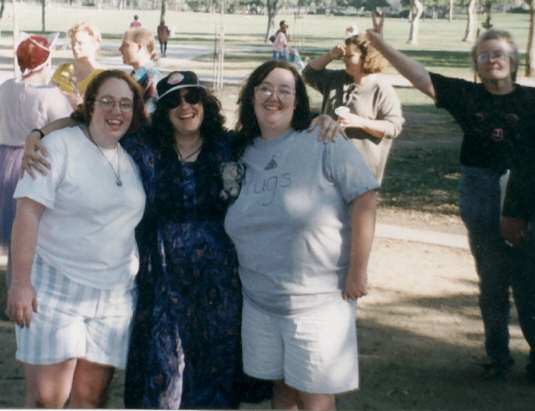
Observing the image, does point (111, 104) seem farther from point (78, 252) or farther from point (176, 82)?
point (78, 252)

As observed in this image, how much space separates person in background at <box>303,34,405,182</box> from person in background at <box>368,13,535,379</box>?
871mm

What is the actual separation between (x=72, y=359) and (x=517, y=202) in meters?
2.30

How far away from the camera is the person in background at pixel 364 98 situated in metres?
4.65

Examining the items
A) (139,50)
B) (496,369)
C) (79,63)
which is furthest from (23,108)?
(496,369)

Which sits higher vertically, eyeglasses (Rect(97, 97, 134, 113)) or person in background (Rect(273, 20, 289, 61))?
person in background (Rect(273, 20, 289, 61))

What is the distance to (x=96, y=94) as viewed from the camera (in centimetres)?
292

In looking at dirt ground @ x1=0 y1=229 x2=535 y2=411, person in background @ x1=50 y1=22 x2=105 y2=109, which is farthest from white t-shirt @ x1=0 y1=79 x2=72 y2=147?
dirt ground @ x1=0 y1=229 x2=535 y2=411

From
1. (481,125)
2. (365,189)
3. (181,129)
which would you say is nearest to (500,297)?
(481,125)

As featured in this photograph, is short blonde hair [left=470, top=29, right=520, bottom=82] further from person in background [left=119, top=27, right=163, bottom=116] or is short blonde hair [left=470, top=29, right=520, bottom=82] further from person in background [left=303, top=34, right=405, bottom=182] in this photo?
person in background [left=119, top=27, right=163, bottom=116]

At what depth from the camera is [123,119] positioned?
2912mm

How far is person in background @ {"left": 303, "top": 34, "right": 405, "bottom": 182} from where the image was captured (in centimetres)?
465

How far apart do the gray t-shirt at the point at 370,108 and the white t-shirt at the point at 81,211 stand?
2202 mm

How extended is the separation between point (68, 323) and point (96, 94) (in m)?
0.92

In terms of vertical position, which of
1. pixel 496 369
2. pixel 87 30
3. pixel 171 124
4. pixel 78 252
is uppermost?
pixel 87 30
